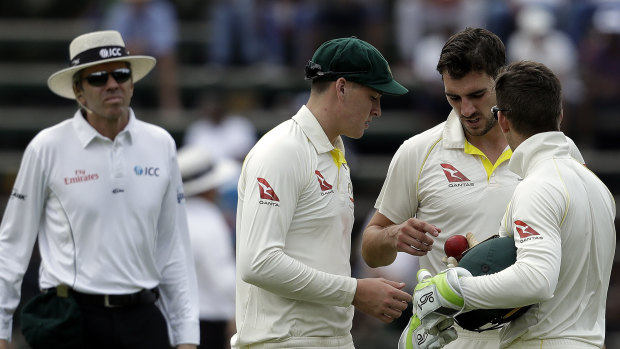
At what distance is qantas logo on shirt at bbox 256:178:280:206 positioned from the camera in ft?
15.4

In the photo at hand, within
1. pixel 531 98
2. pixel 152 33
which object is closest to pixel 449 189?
pixel 531 98

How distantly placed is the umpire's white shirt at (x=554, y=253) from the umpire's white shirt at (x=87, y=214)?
2130 millimetres

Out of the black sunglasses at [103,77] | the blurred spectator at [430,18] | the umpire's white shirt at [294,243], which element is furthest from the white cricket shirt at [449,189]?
the blurred spectator at [430,18]

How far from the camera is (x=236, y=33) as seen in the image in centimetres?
1448

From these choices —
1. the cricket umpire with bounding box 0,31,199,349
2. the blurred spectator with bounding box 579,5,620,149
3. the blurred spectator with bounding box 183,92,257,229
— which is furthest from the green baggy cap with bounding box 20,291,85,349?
the blurred spectator with bounding box 579,5,620,149

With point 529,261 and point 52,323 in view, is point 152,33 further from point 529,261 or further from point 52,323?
point 529,261

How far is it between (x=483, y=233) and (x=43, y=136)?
239 cm

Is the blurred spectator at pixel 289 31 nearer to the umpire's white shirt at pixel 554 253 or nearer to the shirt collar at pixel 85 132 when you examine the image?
the shirt collar at pixel 85 132

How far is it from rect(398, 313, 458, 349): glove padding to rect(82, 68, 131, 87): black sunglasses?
2.28 m

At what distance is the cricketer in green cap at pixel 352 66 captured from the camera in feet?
16.3

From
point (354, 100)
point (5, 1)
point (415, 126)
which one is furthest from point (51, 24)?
point (354, 100)

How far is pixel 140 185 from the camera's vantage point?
5.80 meters

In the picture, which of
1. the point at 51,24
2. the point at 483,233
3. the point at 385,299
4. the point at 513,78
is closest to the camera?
the point at 513,78

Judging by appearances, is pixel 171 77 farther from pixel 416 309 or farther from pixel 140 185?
pixel 416 309
